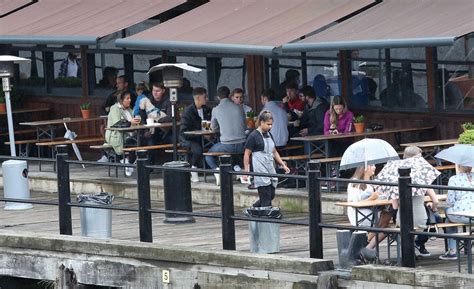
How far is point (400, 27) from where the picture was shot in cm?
2122

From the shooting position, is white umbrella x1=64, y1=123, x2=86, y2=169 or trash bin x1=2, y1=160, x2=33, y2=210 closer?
trash bin x1=2, y1=160, x2=33, y2=210

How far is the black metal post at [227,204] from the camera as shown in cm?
1762

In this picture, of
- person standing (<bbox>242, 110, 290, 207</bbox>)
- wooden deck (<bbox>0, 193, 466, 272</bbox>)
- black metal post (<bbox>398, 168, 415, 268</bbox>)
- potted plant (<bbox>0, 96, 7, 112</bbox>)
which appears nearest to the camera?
black metal post (<bbox>398, 168, 415, 268</bbox>)

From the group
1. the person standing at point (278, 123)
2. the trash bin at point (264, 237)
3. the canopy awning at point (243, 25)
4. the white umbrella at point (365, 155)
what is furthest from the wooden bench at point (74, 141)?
the white umbrella at point (365, 155)

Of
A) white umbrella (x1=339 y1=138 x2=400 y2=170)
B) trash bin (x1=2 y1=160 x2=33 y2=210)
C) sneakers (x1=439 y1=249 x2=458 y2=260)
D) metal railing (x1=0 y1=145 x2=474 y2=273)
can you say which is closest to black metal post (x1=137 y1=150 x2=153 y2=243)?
metal railing (x1=0 y1=145 x2=474 y2=273)

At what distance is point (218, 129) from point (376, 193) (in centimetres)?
650

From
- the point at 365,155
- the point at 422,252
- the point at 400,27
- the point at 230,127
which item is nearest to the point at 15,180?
the point at 230,127

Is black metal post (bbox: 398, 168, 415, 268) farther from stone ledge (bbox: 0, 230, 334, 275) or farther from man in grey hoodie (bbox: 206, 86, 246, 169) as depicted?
man in grey hoodie (bbox: 206, 86, 246, 169)

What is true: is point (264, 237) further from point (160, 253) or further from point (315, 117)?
point (315, 117)

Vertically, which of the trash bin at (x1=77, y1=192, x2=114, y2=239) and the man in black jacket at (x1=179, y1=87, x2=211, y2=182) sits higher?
the man in black jacket at (x1=179, y1=87, x2=211, y2=182)

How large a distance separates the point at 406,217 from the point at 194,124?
8378 millimetres

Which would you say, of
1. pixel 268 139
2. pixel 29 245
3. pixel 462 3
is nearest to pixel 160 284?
pixel 29 245

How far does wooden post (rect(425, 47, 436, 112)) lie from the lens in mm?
22969

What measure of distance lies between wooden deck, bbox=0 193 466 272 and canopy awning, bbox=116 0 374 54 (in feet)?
7.12
